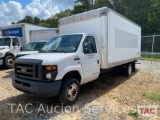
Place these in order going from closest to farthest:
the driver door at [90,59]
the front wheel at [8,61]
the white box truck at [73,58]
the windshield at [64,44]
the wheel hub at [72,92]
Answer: the white box truck at [73,58] → the wheel hub at [72,92] → the windshield at [64,44] → the driver door at [90,59] → the front wheel at [8,61]

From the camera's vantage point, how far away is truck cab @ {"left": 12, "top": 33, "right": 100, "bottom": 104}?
4.44 meters

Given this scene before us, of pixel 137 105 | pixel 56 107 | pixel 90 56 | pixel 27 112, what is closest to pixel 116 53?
pixel 90 56

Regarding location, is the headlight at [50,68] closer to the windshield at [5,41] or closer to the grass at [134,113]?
the grass at [134,113]

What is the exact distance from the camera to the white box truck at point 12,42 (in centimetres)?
1142

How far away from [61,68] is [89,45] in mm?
1610

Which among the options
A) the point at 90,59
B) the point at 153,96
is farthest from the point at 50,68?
the point at 153,96

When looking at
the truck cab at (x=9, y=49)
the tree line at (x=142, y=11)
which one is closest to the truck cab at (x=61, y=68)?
the truck cab at (x=9, y=49)

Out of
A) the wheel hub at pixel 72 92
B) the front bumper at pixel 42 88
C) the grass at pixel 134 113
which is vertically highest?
the front bumper at pixel 42 88

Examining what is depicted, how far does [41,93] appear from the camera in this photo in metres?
4.39

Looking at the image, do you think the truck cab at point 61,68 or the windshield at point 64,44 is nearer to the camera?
the truck cab at point 61,68

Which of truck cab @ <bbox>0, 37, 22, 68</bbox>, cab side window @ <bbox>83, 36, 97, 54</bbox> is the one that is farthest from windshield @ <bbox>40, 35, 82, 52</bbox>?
truck cab @ <bbox>0, 37, 22, 68</bbox>

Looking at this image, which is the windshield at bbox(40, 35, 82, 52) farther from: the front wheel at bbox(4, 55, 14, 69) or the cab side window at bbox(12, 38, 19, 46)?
the cab side window at bbox(12, 38, 19, 46)

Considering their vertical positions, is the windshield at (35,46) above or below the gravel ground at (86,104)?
above

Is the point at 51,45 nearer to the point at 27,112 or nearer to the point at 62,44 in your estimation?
the point at 62,44
